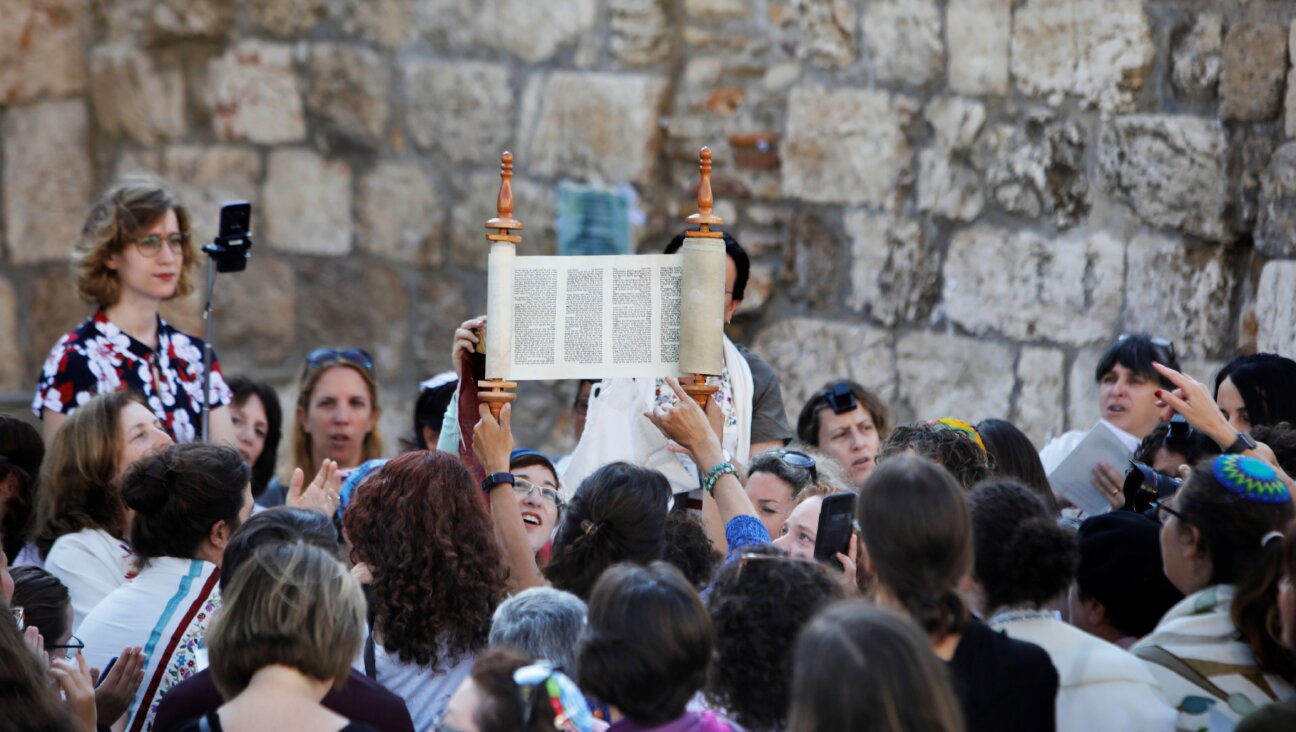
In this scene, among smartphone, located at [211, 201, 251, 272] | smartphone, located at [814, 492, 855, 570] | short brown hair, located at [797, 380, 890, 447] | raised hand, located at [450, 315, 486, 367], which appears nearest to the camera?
smartphone, located at [814, 492, 855, 570]

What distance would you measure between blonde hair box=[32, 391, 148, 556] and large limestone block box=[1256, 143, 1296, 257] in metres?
3.70

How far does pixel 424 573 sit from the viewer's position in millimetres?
3154

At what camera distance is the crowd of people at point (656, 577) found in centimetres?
246

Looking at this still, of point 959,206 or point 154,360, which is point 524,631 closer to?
point 154,360

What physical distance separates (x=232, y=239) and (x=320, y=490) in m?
1.17

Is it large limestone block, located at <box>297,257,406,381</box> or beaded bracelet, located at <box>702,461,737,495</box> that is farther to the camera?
large limestone block, located at <box>297,257,406,381</box>

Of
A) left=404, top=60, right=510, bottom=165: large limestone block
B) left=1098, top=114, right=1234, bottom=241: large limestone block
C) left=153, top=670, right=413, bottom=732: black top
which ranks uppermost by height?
left=404, top=60, right=510, bottom=165: large limestone block

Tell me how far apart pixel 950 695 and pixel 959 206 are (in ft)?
13.1

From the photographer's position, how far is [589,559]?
10.6 ft

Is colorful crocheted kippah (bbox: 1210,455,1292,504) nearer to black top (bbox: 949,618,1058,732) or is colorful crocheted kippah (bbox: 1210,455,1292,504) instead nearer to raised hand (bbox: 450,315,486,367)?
black top (bbox: 949,618,1058,732)

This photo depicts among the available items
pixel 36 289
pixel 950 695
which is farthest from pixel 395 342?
pixel 950 695

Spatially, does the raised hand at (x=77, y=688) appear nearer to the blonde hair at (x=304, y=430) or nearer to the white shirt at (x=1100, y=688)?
the white shirt at (x=1100, y=688)

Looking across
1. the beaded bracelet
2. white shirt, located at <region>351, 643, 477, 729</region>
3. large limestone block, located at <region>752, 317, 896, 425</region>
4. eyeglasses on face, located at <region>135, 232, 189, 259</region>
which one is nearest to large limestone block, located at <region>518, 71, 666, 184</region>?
large limestone block, located at <region>752, 317, 896, 425</region>

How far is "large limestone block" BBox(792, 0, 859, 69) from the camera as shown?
6090 millimetres
